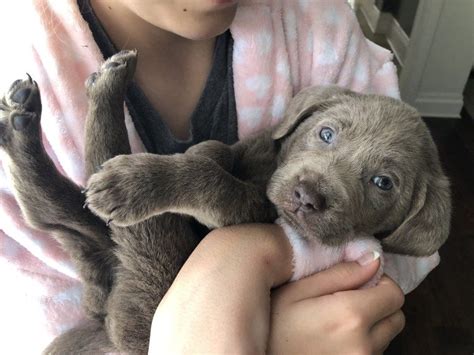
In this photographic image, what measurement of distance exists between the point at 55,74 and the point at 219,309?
2.15 ft

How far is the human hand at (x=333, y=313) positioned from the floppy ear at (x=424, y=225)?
0.47 feet

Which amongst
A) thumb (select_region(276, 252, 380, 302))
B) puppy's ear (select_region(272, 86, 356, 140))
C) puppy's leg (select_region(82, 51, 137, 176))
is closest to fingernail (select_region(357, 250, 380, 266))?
thumb (select_region(276, 252, 380, 302))

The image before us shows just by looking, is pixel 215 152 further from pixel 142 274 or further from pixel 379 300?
pixel 379 300

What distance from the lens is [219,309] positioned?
1033 millimetres

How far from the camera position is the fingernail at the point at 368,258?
125 cm

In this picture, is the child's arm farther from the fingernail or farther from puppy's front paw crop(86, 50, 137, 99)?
puppy's front paw crop(86, 50, 137, 99)

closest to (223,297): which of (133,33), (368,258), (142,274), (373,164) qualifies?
(142,274)

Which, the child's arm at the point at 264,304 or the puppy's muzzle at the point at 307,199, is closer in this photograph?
the child's arm at the point at 264,304

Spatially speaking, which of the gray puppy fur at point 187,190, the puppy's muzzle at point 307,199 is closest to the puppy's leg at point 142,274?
the gray puppy fur at point 187,190

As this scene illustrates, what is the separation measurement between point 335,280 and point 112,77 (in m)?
0.71

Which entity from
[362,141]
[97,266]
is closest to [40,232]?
[97,266]

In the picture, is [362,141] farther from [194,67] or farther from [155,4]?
[155,4]

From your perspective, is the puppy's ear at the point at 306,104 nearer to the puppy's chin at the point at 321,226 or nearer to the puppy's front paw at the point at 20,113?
the puppy's chin at the point at 321,226

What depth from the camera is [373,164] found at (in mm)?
1317
